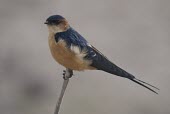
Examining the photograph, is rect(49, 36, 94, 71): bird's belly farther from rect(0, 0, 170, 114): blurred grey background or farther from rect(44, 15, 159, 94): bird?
rect(0, 0, 170, 114): blurred grey background

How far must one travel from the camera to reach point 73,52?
9.36 ft

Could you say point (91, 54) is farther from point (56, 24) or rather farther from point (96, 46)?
point (96, 46)

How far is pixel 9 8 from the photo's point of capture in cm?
951

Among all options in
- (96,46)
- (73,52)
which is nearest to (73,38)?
(73,52)

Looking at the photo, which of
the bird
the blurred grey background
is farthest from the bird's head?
the blurred grey background

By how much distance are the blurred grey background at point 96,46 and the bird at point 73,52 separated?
13.4 feet

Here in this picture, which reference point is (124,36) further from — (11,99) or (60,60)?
(60,60)

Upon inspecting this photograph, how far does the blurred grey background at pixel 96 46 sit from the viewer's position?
7.39 meters

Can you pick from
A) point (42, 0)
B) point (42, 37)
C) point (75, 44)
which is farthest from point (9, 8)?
point (75, 44)

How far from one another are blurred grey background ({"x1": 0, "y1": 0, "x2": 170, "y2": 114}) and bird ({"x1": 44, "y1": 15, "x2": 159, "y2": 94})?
4.09m

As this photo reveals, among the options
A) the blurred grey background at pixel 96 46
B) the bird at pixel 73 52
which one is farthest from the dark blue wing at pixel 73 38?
the blurred grey background at pixel 96 46

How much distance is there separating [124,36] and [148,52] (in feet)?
1.45

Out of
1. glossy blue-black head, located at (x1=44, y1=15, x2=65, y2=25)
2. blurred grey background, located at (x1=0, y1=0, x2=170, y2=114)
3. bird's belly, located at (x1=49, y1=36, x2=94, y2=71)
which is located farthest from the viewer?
blurred grey background, located at (x1=0, y1=0, x2=170, y2=114)

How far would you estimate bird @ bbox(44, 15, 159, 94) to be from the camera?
2834 millimetres
